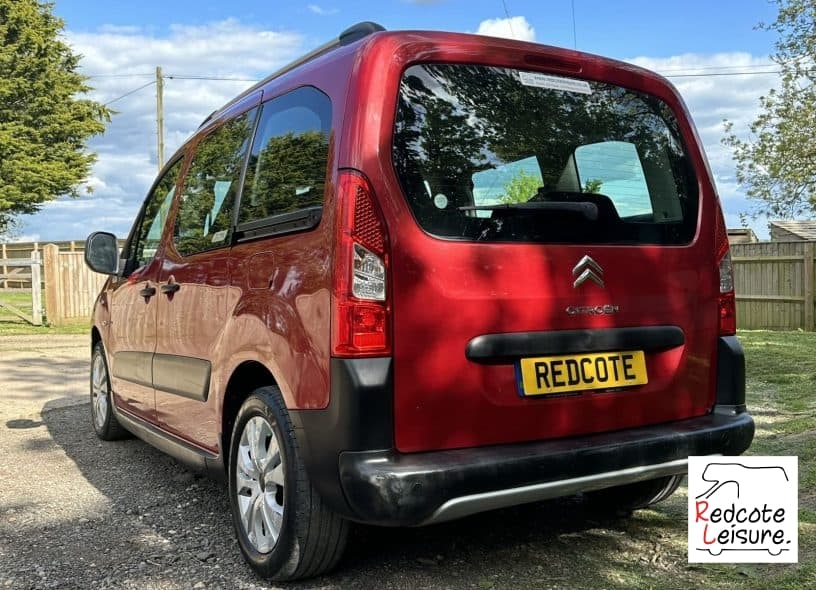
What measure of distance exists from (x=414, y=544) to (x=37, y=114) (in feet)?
105

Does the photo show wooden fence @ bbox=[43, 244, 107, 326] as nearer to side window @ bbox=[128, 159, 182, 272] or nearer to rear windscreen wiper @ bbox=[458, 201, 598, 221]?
side window @ bbox=[128, 159, 182, 272]

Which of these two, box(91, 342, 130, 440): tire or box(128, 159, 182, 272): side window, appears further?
box(91, 342, 130, 440): tire

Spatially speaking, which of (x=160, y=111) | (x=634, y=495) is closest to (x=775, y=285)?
(x=634, y=495)

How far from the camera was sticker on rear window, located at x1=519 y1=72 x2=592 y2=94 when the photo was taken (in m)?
2.85

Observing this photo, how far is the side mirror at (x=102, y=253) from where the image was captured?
4.70 metres

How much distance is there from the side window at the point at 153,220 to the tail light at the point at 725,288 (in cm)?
284

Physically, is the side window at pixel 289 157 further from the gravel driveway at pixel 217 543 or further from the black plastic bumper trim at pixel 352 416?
the gravel driveway at pixel 217 543

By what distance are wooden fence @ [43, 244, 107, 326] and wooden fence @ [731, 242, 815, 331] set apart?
14080mm

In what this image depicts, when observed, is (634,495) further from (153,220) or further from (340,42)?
(153,220)

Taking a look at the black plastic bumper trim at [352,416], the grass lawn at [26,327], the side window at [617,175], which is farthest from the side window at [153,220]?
the grass lawn at [26,327]

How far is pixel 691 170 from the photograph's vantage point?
10.5 feet

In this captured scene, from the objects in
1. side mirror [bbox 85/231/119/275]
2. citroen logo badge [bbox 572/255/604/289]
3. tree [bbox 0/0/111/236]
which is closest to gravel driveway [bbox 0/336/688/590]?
citroen logo badge [bbox 572/255/604/289]

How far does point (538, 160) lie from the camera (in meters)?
2.84

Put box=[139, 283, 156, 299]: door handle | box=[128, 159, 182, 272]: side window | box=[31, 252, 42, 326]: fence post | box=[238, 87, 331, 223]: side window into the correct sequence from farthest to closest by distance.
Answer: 1. box=[31, 252, 42, 326]: fence post
2. box=[128, 159, 182, 272]: side window
3. box=[139, 283, 156, 299]: door handle
4. box=[238, 87, 331, 223]: side window
